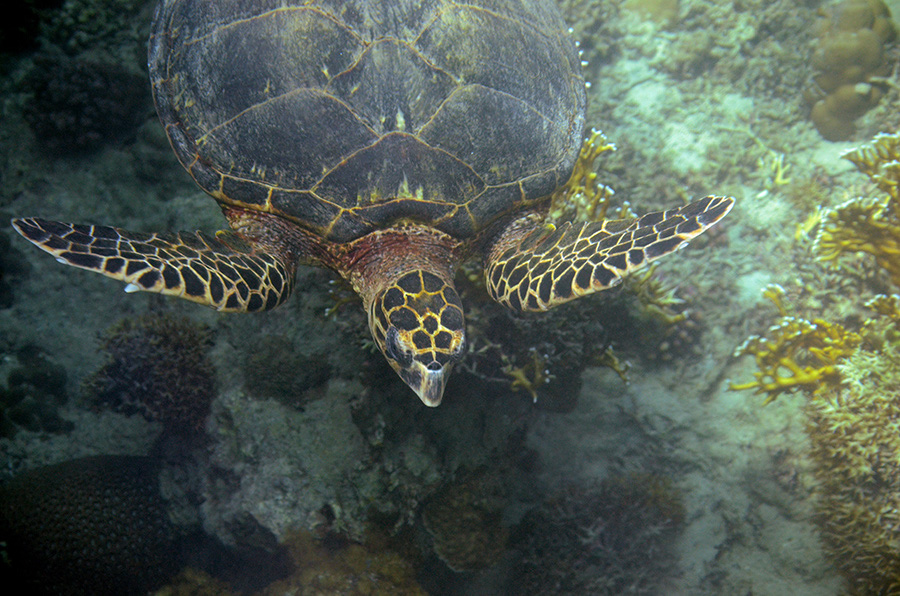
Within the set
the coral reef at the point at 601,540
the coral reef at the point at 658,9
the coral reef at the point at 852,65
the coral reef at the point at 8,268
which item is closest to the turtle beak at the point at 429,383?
the coral reef at the point at 601,540

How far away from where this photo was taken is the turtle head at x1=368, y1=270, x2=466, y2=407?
2131 mm

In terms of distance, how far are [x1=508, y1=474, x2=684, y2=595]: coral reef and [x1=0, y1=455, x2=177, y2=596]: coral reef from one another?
2.75 m

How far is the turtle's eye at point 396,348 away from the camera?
221 centimetres

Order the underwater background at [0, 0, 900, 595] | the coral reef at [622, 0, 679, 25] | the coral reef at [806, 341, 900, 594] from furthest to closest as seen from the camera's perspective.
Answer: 1. the coral reef at [622, 0, 679, 25]
2. the underwater background at [0, 0, 900, 595]
3. the coral reef at [806, 341, 900, 594]

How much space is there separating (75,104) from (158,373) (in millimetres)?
2677

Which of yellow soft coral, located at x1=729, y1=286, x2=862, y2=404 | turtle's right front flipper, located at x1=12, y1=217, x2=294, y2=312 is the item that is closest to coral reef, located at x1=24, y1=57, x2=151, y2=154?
turtle's right front flipper, located at x1=12, y1=217, x2=294, y2=312

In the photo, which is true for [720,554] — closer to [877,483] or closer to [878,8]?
[877,483]

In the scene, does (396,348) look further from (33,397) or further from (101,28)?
(101,28)

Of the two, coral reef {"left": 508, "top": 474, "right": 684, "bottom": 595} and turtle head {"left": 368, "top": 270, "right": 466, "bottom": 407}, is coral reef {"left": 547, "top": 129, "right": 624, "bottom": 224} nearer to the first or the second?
turtle head {"left": 368, "top": 270, "right": 466, "bottom": 407}

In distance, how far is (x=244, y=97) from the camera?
238 centimetres

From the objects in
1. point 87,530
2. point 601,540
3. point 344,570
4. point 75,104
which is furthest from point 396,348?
point 75,104

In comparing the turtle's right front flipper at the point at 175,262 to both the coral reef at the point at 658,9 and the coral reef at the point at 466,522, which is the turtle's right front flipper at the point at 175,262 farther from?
the coral reef at the point at 658,9

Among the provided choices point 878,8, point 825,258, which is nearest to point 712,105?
point 878,8

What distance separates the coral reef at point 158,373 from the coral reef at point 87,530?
487 millimetres
